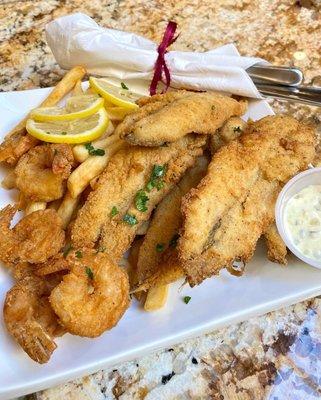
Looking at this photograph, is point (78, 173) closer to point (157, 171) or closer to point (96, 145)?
point (96, 145)

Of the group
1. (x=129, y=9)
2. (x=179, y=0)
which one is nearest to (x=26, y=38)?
(x=129, y=9)

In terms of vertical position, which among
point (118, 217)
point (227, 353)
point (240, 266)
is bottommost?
point (227, 353)

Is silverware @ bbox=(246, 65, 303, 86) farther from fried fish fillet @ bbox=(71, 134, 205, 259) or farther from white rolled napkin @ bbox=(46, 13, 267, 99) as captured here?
fried fish fillet @ bbox=(71, 134, 205, 259)

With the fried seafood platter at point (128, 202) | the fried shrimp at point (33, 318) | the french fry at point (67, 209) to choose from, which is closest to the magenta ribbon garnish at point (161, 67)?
the fried seafood platter at point (128, 202)

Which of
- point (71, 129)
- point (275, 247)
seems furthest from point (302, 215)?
point (71, 129)

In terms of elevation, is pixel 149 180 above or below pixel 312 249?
above

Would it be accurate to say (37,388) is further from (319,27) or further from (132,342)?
(319,27)

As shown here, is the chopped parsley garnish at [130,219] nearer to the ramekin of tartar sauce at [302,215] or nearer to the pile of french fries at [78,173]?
the pile of french fries at [78,173]

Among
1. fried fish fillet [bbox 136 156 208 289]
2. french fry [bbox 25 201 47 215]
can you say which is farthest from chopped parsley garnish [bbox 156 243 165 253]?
french fry [bbox 25 201 47 215]
